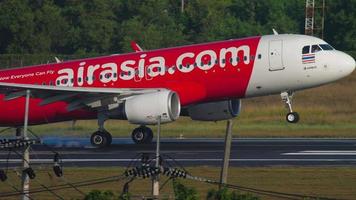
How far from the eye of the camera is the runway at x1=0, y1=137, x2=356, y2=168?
39.4 m

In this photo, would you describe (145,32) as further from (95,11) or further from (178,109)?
(178,109)

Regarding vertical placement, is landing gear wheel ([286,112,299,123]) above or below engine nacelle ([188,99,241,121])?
below

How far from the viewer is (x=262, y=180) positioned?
34.5m

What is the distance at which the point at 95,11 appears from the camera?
89062mm

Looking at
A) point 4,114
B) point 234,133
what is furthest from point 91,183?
point 234,133

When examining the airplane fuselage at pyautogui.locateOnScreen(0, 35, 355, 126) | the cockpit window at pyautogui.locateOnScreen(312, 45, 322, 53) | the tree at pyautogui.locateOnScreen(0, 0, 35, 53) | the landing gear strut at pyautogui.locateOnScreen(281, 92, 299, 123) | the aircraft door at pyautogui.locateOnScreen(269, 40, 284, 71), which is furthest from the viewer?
the tree at pyautogui.locateOnScreen(0, 0, 35, 53)

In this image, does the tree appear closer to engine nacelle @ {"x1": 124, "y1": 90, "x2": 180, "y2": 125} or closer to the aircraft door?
engine nacelle @ {"x1": 124, "y1": 90, "x2": 180, "y2": 125}

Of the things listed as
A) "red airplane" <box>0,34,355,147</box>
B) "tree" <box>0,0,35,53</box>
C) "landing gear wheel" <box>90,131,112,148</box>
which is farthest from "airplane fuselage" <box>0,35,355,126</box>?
"tree" <box>0,0,35,53</box>

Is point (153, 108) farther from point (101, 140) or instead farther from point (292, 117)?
point (292, 117)

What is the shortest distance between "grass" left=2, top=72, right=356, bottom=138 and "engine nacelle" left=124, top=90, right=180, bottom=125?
9172mm

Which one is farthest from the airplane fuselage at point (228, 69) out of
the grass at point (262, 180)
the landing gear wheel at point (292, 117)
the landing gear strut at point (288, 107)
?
the grass at point (262, 180)

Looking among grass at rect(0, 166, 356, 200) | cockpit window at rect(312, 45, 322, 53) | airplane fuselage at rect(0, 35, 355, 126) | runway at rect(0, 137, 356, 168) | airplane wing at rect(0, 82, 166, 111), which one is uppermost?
cockpit window at rect(312, 45, 322, 53)

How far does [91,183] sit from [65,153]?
379 inches

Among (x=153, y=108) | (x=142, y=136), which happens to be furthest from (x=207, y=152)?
(x=142, y=136)
